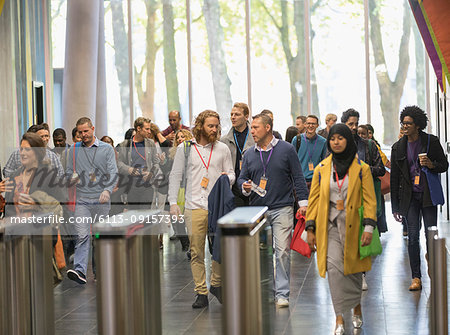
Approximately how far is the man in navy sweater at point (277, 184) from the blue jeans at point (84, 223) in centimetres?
216

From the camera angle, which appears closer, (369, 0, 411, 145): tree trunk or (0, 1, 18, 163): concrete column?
(0, 1, 18, 163): concrete column

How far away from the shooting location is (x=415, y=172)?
7906 millimetres

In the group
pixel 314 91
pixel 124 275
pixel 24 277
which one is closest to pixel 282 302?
pixel 24 277

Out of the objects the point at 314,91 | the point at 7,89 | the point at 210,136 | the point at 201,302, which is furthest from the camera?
the point at 314,91

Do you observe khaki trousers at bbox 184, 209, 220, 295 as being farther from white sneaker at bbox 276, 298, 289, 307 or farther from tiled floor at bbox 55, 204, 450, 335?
white sneaker at bbox 276, 298, 289, 307

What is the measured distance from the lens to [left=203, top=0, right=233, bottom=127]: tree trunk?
2023 cm

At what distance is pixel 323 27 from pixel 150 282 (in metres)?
16.2

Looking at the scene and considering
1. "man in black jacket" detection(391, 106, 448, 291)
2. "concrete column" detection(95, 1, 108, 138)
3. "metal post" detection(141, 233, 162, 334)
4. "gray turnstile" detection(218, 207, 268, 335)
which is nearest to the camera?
"gray turnstile" detection(218, 207, 268, 335)

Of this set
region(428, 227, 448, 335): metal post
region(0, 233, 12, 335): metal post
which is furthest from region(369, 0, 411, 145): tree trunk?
region(0, 233, 12, 335): metal post

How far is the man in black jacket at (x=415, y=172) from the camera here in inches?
307

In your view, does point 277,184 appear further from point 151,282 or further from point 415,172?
point 151,282

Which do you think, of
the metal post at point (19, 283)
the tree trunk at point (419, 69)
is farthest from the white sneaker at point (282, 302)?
the tree trunk at point (419, 69)

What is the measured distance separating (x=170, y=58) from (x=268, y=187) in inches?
528

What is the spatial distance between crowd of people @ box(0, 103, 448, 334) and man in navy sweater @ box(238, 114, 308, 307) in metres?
0.01
